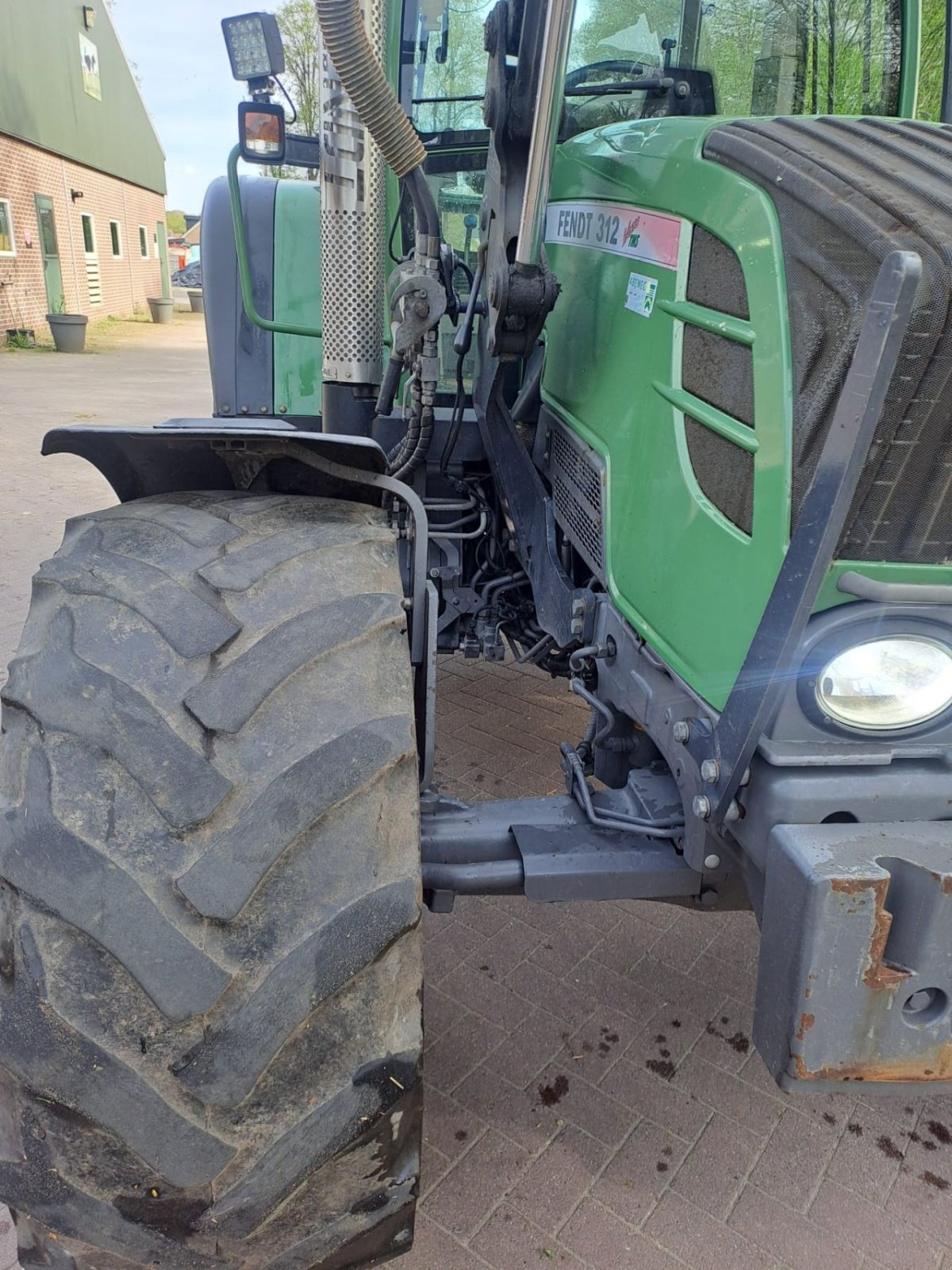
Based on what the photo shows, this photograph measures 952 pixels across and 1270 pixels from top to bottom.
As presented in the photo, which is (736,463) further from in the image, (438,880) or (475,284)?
(475,284)

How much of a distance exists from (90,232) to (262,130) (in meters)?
24.6

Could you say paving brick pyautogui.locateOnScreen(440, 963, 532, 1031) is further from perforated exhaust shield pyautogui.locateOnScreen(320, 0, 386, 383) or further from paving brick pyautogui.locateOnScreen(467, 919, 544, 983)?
perforated exhaust shield pyautogui.locateOnScreen(320, 0, 386, 383)

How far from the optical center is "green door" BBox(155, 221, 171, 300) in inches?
1185

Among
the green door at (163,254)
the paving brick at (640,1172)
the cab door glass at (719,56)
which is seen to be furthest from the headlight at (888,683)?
the green door at (163,254)

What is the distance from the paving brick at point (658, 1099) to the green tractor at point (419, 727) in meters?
0.77

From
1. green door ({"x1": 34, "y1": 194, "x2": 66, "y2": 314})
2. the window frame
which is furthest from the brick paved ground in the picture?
the window frame

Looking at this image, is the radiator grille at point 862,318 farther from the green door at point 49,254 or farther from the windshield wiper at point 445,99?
the green door at point 49,254

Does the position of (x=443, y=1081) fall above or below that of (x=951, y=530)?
below

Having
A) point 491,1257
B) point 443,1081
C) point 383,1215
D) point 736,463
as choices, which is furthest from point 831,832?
point 443,1081

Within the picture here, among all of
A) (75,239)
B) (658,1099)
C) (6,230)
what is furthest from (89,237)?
(658,1099)

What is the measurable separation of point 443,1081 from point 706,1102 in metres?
0.65

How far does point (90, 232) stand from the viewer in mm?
23969

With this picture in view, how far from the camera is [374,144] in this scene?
7.23ft

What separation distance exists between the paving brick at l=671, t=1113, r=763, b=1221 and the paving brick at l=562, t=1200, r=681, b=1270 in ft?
0.53
